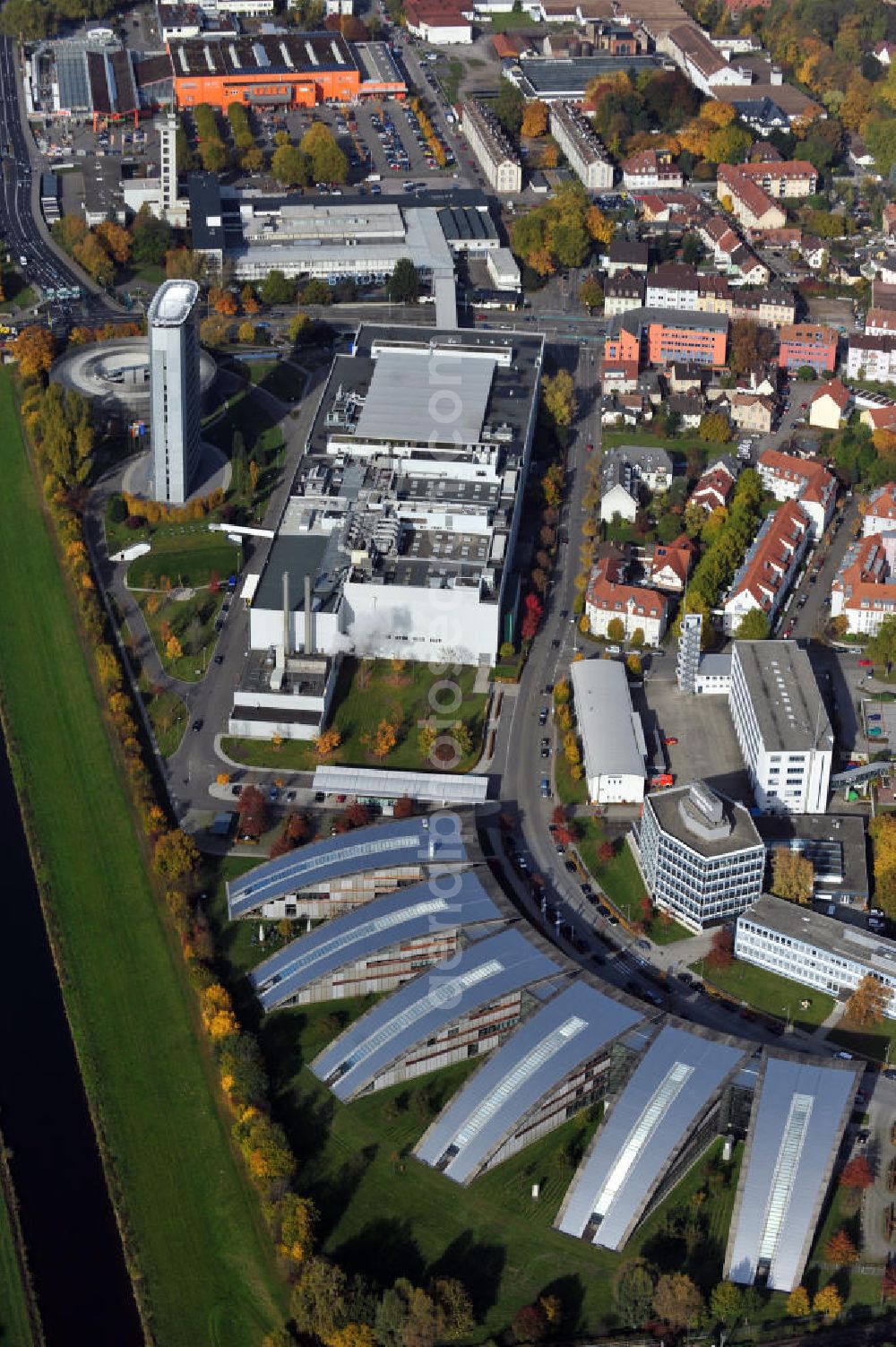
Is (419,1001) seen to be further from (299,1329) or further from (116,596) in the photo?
(116,596)

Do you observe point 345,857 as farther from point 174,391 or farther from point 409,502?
point 174,391

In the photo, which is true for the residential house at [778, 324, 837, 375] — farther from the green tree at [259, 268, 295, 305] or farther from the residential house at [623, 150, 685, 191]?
the green tree at [259, 268, 295, 305]

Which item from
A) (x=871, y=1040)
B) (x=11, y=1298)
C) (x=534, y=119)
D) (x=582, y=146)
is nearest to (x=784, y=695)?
(x=871, y=1040)

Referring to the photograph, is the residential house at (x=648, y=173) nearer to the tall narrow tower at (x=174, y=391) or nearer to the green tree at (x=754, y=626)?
the tall narrow tower at (x=174, y=391)

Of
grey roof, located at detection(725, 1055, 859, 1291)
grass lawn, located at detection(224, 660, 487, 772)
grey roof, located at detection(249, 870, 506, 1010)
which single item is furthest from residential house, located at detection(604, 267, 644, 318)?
grey roof, located at detection(725, 1055, 859, 1291)

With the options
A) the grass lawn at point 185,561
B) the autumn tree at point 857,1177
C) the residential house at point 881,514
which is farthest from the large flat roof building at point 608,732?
the autumn tree at point 857,1177

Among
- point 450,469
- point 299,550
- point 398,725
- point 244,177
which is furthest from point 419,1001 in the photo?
point 244,177
